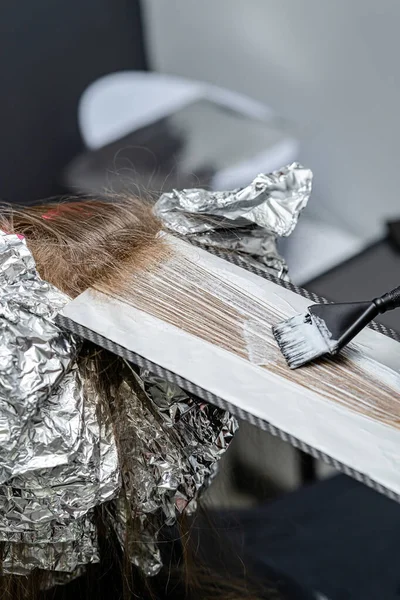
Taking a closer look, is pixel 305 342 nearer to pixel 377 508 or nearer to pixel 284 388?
pixel 284 388

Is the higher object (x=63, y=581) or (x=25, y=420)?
(x=25, y=420)

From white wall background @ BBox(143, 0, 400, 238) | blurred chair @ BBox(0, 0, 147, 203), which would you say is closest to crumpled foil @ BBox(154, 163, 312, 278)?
white wall background @ BBox(143, 0, 400, 238)

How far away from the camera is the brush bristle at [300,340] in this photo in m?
0.75

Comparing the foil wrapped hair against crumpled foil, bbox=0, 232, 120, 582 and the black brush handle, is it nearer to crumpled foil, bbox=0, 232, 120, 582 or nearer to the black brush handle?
crumpled foil, bbox=0, 232, 120, 582

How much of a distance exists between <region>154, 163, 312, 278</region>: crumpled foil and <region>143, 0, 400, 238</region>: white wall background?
52 centimetres

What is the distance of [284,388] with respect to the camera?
72 centimetres

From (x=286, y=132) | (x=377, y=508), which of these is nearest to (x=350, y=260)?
(x=286, y=132)

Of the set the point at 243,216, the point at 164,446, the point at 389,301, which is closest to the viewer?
the point at 389,301

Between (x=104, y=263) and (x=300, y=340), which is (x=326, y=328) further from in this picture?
(x=104, y=263)

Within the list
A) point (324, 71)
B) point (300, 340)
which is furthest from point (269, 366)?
point (324, 71)

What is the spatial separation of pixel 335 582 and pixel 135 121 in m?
1.05

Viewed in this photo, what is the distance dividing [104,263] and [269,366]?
223 mm

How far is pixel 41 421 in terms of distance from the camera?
76 cm

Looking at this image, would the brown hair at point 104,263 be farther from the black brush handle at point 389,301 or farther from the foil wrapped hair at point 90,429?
the black brush handle at point 389,301
